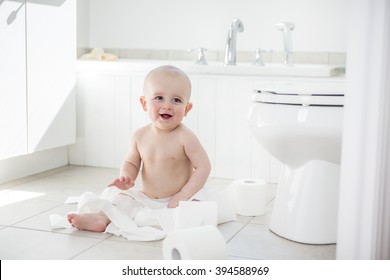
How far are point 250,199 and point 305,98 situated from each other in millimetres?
521

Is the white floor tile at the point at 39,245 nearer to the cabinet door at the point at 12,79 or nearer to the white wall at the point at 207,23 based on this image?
the cabinet door at the point at 12,79

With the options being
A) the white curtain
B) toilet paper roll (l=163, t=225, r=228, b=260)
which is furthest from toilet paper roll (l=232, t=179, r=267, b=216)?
the white curtain

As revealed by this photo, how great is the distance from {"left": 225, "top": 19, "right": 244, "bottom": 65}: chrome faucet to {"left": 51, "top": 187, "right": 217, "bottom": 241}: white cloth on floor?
44.0 inches

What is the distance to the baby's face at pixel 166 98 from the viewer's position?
184 centimetres

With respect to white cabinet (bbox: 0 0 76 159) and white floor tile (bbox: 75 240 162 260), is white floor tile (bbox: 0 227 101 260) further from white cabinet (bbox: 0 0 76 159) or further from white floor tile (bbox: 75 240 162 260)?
white cabinet (bbox: 0 0 76 159)

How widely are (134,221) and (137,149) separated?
0.92 ft

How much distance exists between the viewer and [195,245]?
4.35 ft

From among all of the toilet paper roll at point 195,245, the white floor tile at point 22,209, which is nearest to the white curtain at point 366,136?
the toilet paper roll at point 195,245

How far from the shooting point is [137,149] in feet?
6.44

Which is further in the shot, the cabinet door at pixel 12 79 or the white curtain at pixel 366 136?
the cabinet door at pixel 12 79

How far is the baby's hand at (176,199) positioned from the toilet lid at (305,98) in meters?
0.40

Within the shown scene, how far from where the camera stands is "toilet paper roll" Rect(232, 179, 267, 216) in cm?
200

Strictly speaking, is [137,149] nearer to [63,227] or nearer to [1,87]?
[63,227]
